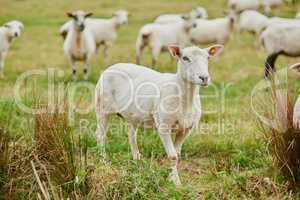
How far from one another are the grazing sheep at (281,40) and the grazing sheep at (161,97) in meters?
7.25

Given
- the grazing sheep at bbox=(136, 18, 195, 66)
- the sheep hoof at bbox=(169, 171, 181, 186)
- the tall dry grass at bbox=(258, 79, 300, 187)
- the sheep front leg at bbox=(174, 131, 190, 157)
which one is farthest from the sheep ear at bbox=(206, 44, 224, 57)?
the grazing sheep at bbox=(136, 18, 195, 66)

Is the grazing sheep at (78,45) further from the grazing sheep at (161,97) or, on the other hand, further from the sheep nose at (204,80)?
the sheep nose at (204,80)

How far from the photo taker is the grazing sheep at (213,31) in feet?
69.5

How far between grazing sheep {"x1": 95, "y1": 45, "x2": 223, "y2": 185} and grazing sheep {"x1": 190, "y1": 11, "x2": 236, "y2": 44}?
1262 centimetres

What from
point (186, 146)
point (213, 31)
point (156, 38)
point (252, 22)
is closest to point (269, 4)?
point (252, 22)

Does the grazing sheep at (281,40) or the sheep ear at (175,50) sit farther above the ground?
the sheep ear at (175,50)

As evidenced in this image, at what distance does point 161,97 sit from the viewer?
26.2ft

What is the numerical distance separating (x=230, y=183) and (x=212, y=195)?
0.28 m

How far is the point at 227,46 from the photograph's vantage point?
23.1 metres

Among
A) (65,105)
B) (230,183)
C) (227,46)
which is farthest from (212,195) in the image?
(227,46)

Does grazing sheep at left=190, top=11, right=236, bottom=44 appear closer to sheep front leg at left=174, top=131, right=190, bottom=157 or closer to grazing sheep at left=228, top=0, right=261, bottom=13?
grazing sheep at left=228, top=0, right=261, bottom=13

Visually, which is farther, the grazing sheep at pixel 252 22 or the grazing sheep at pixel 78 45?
the grazing sheep at pixel 252 22

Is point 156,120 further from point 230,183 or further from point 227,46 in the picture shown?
point 227,46

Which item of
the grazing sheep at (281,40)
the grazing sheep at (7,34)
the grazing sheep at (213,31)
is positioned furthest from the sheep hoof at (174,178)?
the grazing sheep at (213,31)
